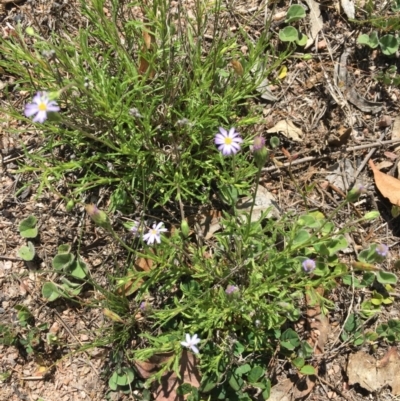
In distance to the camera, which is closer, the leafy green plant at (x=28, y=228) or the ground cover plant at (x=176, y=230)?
the ground cover plant at (x=176, y=230)

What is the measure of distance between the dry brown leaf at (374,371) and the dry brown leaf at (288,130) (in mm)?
1305

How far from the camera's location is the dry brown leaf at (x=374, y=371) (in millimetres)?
2865

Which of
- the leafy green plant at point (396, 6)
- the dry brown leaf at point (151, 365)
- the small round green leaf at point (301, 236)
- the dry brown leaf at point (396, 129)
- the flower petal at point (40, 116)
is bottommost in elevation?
the dry brown leaf at point (151, 365)

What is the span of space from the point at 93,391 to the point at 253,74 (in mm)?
2044

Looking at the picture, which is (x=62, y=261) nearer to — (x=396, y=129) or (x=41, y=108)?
(x=41, y=108)

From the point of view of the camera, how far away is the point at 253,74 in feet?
10.2

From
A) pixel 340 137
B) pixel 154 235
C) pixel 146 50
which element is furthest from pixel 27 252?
pixel 340 137

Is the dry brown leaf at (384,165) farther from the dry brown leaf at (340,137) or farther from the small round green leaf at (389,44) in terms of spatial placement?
the small round green leaf at (389,44)

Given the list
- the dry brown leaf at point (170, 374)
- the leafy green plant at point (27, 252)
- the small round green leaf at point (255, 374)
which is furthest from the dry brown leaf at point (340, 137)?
the leafy green plant at point (27, 252)

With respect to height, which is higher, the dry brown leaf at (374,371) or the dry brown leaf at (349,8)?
the dry brown leaf at (349,8)

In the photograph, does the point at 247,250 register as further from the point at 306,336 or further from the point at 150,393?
the point at 150,393

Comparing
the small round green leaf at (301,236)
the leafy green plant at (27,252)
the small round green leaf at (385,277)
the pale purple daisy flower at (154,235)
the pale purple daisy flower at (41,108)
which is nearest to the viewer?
the pale purple daisy flower at (41,108)

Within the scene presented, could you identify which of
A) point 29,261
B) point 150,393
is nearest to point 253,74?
point 29,261

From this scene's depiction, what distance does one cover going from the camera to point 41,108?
2.05 meters
